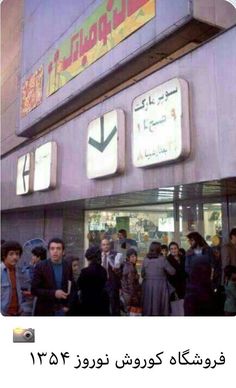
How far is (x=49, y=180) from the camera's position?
2035mm

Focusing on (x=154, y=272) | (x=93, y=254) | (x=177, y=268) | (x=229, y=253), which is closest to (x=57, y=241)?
(x=93, y=254)

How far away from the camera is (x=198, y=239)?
2.17 m

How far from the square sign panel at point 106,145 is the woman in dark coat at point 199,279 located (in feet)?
4.81

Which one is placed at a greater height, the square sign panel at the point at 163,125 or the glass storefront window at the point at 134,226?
the square sign panel at the point at 163,125

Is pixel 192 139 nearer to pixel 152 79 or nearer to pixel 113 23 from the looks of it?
pixel 152 79

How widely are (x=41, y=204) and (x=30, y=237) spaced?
1.81 ft

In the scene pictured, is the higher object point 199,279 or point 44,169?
point 44,169

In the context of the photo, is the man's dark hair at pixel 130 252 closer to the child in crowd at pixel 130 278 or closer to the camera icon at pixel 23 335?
the child in crowd at pixel 130 278

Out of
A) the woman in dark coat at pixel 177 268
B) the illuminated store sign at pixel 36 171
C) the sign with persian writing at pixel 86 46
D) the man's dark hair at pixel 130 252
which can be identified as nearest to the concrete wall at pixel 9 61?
the illuminated store sign at pixel 36 171

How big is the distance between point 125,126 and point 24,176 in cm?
183

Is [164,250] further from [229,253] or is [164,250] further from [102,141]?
[102,141]

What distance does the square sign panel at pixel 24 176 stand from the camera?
5.20ft

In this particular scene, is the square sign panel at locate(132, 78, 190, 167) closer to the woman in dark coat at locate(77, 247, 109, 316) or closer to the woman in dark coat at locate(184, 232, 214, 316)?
the woman in dark coat at locate(184, 232, 214, 316)

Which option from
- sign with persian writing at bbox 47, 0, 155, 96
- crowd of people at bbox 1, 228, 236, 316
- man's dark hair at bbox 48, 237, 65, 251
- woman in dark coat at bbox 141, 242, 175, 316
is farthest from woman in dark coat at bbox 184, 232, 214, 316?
sign with persian writing at bbox 47, 0, 155, 96
